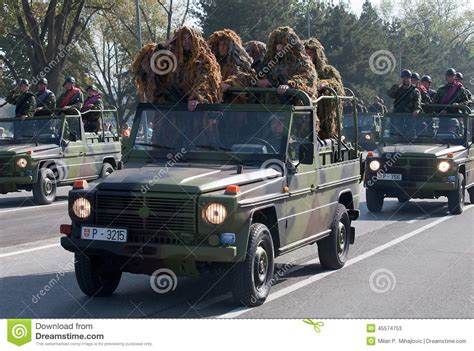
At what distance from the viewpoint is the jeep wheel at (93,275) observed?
8211 millimetres

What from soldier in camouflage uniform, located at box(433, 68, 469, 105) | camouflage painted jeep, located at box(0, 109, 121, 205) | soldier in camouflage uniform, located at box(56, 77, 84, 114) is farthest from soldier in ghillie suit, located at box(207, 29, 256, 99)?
soldier in camouflage uniform, located at box(56, 77, 84, 114)

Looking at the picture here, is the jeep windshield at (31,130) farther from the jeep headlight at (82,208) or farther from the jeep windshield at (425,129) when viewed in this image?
the jeep headlight at (82,208)

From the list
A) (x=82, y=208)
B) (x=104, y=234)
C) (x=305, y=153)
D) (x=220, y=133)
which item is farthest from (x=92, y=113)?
(x=104, y=234)

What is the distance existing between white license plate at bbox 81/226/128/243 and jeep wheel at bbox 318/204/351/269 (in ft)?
10.3

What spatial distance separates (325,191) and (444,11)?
229 feet

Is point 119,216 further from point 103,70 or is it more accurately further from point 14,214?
point 103,70

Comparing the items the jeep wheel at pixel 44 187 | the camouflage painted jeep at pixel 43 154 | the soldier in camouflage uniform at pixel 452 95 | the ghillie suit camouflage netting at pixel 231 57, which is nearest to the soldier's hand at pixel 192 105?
the ghillie suit camouflage netting at pixel 231 57

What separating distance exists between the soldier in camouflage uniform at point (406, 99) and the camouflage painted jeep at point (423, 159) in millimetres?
197

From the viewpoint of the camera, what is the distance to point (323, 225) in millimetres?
9844

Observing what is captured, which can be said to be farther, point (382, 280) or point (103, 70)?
point (103, 70)

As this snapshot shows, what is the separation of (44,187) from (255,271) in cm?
1162

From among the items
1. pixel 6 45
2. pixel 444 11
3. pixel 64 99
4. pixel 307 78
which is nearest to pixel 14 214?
pixel 64 99

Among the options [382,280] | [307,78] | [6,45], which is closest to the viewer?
[382,280]

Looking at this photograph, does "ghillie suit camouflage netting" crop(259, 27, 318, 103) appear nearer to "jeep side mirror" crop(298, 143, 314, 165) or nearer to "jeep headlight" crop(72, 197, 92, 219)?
"jeep side mirror" crop(298, 143, 314, 165)
